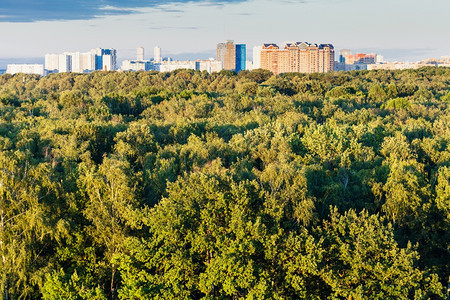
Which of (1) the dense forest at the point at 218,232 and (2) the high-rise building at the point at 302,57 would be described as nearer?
(1) the dense forest at the point at 218,232

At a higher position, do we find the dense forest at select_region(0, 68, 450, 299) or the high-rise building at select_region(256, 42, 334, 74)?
the high-rise building at select_region(256, 42, 334, 74)

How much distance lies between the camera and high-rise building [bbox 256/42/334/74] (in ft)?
526

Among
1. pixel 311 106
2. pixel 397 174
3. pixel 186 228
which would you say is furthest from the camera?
pixel 311 106

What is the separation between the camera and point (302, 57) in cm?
16088

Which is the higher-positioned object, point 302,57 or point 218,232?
point 302,57

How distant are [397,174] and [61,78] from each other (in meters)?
94.1

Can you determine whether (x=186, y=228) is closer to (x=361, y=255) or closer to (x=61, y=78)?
(x=361, y=255)

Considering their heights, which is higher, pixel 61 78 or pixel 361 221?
pixel 61 78

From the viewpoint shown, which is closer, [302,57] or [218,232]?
[218,232]

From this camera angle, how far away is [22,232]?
17.0m

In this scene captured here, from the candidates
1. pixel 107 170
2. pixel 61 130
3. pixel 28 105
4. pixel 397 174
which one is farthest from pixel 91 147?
pixel 28 105

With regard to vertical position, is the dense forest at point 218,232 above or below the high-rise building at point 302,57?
below

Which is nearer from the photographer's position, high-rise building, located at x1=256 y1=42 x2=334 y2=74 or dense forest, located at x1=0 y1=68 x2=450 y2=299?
dense forest, located at x1=0 y1=68 x2=450 y2=299

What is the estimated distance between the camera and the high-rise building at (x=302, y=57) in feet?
526
